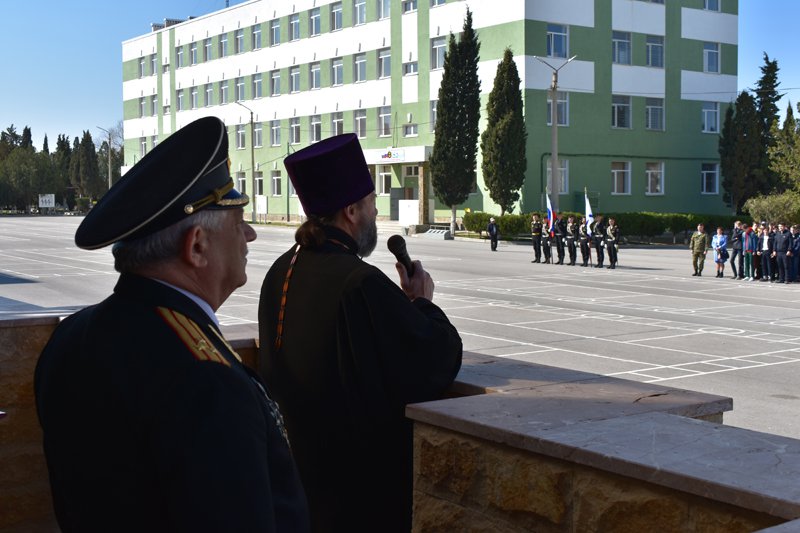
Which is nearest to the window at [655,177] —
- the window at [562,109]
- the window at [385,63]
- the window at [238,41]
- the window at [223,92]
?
the window at [562,109]

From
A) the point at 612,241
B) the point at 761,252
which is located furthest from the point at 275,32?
the point at 761,252

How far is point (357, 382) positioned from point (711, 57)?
5966 centimetres

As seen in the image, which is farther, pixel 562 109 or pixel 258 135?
pixel 258 135

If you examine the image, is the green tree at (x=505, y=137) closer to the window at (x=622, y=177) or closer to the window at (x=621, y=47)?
the window at (x=622, y=177)

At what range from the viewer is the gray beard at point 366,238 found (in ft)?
12.2

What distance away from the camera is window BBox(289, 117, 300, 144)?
227ft

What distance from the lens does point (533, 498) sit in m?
3.00

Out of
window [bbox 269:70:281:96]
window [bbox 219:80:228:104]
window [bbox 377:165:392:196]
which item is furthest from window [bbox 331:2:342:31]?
window [bbox 219:80:228:104]

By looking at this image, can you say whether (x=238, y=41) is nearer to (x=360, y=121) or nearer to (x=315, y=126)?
(x=315, y=126)

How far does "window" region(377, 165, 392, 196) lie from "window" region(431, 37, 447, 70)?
283 inches

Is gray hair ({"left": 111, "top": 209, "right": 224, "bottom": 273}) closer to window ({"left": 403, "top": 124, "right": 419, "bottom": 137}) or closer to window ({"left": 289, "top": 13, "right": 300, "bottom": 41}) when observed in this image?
window ({"left": 403, "top": 124, "right": 419, "bottom": 137})

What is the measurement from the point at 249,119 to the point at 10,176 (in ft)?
154

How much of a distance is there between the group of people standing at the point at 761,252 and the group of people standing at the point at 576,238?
10.7 ft

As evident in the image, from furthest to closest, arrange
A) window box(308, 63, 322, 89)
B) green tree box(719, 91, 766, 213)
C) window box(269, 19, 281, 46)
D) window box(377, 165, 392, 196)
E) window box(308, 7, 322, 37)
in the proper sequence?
window box(269, 19, 281, 46)
window box(308, 63, 322, 89)
window box(308, 7, 322, 37)
window box(377, 165, 392, 196)
green tree box(719, 91, 766, 213)
